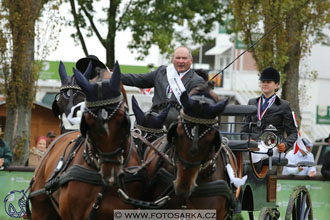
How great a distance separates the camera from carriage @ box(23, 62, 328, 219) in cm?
563

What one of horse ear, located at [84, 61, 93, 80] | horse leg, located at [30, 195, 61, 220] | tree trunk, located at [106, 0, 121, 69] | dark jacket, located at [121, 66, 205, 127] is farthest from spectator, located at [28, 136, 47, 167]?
horse ear, located at [84, 61, 93, 80]

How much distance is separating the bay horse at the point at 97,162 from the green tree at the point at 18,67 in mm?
8342

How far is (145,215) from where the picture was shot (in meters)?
6.21

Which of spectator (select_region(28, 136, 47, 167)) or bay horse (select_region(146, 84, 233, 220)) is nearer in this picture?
bay horse (select_region(146, 84, 233, 220))

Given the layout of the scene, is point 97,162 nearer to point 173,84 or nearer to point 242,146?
point 173,84

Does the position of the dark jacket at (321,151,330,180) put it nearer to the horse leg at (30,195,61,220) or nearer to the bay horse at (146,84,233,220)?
the bay horse at (146,84,233,220)

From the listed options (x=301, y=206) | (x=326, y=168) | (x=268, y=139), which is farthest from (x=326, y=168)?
(x=268, y=139)

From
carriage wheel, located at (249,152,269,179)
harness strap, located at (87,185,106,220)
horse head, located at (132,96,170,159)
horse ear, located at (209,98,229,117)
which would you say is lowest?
carriage wheel, located at (249,152,269,179)

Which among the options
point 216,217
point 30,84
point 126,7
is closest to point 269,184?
point 216,217

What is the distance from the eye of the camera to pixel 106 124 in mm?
5566

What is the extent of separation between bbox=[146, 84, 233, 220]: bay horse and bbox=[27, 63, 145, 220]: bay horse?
10.7 inches

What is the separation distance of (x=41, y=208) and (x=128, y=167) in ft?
4.67

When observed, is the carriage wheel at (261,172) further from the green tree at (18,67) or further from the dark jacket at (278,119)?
the green tree at (18,67)

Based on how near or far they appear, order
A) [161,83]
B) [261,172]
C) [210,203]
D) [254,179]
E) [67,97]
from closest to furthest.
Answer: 1. [210,203]
2. [67,97]
3. [161,83]
4. [254,179]
5. [261,172]
